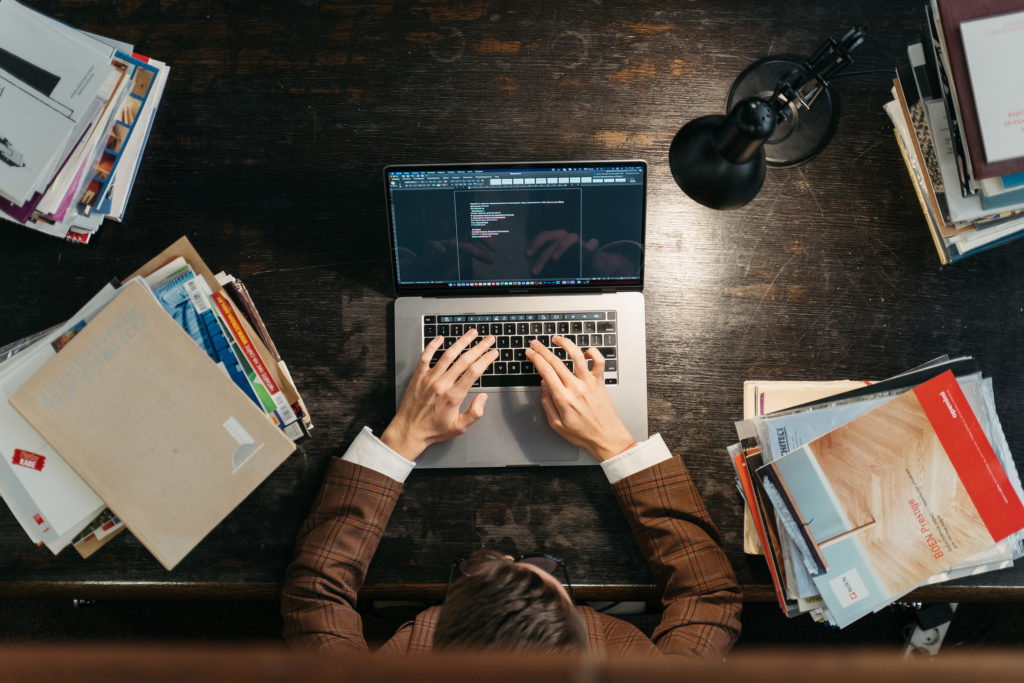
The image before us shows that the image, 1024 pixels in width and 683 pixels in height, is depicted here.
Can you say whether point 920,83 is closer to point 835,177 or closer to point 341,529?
point 835,177

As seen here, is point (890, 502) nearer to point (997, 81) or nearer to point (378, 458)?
point (997, 81)

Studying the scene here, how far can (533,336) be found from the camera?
1218mm

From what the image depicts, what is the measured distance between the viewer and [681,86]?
48.8 inches

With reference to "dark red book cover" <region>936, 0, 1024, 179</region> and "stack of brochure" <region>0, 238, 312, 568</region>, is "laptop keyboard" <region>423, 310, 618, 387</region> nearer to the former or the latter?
"stack of brochure" <region>0, 238, 312, 568</region>

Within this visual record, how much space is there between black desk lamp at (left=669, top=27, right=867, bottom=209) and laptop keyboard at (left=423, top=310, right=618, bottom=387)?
0.29 m

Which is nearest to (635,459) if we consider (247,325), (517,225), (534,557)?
(534,557)

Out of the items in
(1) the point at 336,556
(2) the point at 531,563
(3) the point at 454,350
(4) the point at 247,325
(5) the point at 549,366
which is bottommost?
(2) the point at 531,563

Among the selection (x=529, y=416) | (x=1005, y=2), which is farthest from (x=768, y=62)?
(x=529, y=416)

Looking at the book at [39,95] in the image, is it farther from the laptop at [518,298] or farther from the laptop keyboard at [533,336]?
the laptop keyboard at [533,336]

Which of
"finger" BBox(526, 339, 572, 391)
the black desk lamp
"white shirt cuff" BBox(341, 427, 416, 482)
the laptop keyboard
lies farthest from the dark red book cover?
"white shirt cuff" BBox(341, 427, 416, 482)

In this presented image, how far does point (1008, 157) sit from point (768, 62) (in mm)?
417

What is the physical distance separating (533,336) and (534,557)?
0.40m

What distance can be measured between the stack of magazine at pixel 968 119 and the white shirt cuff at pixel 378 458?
3.42 ft

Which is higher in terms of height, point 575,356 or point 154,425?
point 154,425
